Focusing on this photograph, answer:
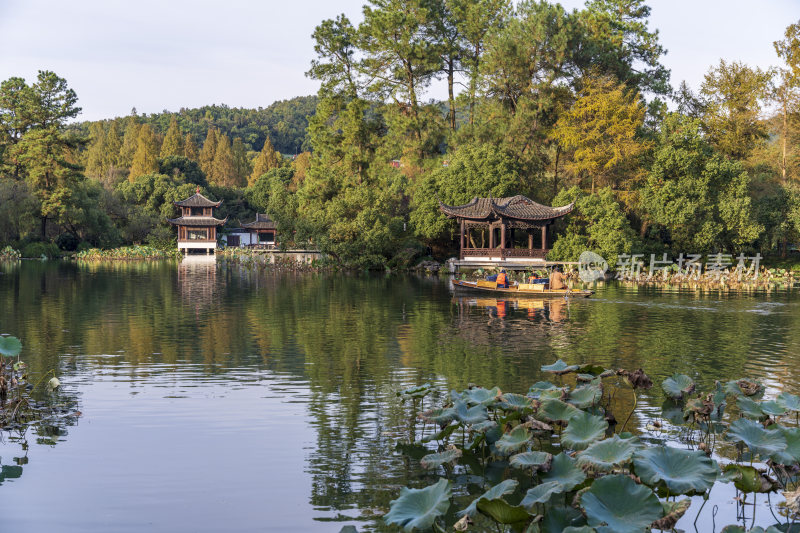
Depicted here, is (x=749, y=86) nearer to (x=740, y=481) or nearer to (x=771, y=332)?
(x=771, y=332)

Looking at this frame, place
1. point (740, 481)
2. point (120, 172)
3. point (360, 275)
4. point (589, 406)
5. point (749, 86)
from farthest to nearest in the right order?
1. point (120, 172)
2. point (749, 86)
3. point (360, 275)
4. point (589, 406)
5. point (740, 481)

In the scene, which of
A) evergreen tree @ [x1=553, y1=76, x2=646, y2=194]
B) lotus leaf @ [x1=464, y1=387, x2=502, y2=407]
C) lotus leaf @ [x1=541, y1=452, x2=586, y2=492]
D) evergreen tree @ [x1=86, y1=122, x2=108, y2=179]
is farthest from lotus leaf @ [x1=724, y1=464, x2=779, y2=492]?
evergreen tree @ [x1=86, y1=122, x2=108, y2=179]

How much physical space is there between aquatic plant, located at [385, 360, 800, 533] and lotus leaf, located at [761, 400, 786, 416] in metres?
0.01

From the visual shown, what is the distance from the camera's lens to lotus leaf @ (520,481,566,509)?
18.3ft

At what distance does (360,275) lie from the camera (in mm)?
41406

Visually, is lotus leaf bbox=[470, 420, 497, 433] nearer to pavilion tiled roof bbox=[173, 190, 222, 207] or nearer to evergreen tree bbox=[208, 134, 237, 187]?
pavilion tiled roof bbox=[173, 190, 222, 207]

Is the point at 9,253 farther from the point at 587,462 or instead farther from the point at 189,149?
the point at 587,462

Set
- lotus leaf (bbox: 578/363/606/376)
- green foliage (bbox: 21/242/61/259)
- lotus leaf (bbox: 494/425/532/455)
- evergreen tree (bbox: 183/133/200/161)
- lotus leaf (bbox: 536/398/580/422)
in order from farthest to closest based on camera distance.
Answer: evergreen tree (bbox: 183/133/200/161)
green foliage (bbox: 21/242/61/259)
lotus leaf (bbox: 578/363/606/376)
lotus leaf (bbox: 536/398/580/422)
lotus leaf (bbox: 494/425/532/455)

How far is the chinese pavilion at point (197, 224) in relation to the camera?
6862 cm

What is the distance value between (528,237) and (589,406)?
35.8 metres

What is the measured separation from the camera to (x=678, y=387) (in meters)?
9.34

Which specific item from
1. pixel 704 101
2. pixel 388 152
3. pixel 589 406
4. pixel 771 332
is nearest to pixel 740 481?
pixel 589 406

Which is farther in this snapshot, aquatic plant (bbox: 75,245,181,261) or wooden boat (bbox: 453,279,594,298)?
aquatic plant (bbox: 75,245,181,261)

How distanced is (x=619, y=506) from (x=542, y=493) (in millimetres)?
634
